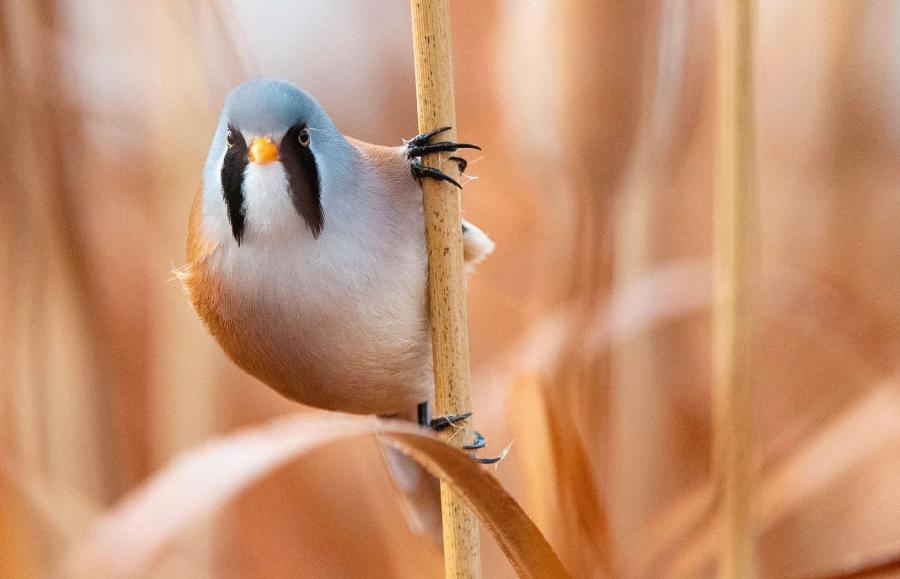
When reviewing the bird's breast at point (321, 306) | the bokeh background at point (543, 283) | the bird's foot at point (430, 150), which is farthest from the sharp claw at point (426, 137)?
the bokeh background at point (543, 283)

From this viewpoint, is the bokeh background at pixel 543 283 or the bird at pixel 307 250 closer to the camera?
the bird at pixel 307 250

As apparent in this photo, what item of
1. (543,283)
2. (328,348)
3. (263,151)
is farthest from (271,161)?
(543,283)

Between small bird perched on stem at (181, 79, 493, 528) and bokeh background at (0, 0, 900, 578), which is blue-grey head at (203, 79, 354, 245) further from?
bokeh background at (0, 0, 900, 578)

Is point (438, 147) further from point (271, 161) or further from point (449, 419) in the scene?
point (449, 419)

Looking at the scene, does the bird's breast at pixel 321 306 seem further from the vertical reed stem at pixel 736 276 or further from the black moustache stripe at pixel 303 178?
the vertical reed stem at pixel 736 276

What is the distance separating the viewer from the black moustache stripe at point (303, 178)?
3.26ft

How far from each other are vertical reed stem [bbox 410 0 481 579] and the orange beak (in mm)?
161

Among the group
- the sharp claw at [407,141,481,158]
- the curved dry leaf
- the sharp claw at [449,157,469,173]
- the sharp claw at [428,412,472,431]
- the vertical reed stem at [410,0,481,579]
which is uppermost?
the sharp claw at [449,157,469,173]

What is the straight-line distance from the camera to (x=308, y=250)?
104 centimetres

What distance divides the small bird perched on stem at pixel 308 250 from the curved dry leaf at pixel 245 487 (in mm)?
309

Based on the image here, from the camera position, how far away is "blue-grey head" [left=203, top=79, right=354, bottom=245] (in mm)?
968

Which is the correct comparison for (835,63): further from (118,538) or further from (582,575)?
(118,538)

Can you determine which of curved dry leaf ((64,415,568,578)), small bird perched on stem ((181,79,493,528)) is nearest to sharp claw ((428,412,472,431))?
small bird perched on stem ((181,79,493,528))

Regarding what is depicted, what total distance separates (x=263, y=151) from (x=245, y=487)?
1.50 feet
